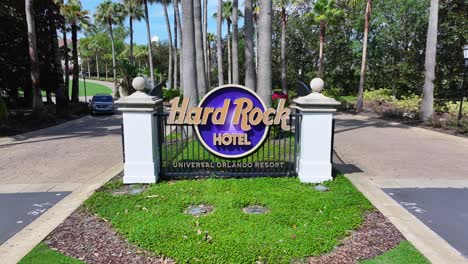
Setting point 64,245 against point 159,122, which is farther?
point 159,122

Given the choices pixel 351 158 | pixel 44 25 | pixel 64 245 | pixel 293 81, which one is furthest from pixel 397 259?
pixel 293 81

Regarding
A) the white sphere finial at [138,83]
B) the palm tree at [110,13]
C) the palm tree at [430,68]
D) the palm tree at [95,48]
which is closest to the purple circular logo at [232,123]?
the white sphere finial at [138,83]

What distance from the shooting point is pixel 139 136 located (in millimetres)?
6648

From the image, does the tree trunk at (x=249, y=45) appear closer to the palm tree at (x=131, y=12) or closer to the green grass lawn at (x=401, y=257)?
the green grass lawn at (x=401, y=257)

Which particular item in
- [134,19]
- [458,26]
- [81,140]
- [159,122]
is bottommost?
[81,140]

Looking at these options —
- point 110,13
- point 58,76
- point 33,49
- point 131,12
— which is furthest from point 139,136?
point 110,13

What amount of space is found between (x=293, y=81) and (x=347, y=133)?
92.7 ft

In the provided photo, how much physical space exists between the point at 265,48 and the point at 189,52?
281 centimetres

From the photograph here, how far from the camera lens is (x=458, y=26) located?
1991cm

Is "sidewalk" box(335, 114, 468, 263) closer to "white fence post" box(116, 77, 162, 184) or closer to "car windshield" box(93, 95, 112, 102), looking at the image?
"white fence post" box(116, 77, 162, 184)

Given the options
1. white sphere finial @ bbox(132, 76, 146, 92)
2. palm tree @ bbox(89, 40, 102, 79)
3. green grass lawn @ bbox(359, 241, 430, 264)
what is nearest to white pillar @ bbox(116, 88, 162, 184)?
white sphere finial @ bbox(132, 76, 146, 92)

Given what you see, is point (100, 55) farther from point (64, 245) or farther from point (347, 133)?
point (64, 245)

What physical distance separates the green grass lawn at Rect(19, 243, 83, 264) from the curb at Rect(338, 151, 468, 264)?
4126mm

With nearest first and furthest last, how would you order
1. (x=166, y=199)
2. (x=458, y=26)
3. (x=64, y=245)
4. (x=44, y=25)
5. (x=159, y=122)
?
(x=64, y=245) → (x=166, y=199) → (x=159, y=122) → (x=458, y=26) → (x=44, y=25)
